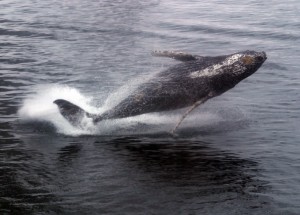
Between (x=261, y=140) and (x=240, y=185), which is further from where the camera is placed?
(x=261, y=140)

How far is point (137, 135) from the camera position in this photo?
13.0m

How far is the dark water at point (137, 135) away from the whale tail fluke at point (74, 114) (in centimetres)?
26

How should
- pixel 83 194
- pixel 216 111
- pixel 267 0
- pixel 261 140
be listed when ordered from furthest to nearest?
pixel 267 0 < pixel 216 111 < pixel 261 140 < pixel 83 194

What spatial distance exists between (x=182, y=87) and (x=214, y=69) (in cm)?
98

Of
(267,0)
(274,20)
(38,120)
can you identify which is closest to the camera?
(38,120)

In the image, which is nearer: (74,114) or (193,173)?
(193,173)

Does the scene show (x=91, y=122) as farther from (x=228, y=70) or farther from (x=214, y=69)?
(x=228, y=70)

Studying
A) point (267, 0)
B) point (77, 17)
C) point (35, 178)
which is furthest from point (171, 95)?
point (267, 0)

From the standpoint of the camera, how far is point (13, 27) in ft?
81.3

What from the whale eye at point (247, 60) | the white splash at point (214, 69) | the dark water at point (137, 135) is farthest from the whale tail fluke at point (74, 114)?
the whale eye at point (247, 60)

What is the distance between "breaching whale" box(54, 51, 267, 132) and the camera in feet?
42.6

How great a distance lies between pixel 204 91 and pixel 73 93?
469 centimetres

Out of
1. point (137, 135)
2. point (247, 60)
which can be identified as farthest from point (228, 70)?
point (137, 135)

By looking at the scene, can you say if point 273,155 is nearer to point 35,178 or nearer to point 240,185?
point 240,185
